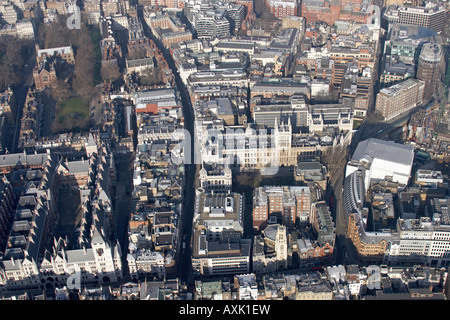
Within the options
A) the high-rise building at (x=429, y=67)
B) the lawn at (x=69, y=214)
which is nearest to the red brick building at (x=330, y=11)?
the high-rise building at (x=429, y=67)

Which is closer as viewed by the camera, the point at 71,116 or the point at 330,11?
the point at 71,116

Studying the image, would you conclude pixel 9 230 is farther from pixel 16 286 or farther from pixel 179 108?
pixel 179 108

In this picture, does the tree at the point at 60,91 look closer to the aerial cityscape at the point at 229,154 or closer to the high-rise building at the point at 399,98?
the aerial cityscape at the point at 229,154

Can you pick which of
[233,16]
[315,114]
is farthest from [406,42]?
[233,16]

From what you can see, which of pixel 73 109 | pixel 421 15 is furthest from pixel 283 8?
pixel 73 109

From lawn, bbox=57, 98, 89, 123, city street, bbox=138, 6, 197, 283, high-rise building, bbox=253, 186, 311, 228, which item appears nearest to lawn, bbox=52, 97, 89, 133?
lawn, bbox=57, 98, 89, 123

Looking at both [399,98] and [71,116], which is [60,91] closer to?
[71,116]
